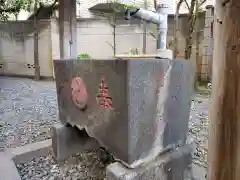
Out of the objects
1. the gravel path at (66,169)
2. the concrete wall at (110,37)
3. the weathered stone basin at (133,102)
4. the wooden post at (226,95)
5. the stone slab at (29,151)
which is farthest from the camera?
the concrete wall at (110,37)

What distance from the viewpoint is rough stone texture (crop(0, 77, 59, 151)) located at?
11.1 ft

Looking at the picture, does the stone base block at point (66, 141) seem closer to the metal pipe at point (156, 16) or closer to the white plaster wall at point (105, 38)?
the metal pipe at point (156, 16)

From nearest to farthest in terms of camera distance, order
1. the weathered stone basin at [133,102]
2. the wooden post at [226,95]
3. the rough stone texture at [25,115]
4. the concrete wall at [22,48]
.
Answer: the wooden post at [226,95], the weathered stone basin at [133,102], the rough stone texture at [25,115], the concrete wall at [22,48]

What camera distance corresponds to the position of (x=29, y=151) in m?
2.73

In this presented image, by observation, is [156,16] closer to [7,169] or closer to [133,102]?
[133,102]

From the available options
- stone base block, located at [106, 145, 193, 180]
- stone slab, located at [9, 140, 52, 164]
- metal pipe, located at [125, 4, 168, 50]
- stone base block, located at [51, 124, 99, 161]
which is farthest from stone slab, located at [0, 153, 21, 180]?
metal pipe, located at [125, 4, 168, 50]

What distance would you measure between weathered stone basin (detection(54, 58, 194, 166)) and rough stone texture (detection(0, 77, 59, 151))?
1.40 metres

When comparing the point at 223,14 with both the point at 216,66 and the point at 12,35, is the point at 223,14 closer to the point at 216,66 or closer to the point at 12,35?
the point at 216,66

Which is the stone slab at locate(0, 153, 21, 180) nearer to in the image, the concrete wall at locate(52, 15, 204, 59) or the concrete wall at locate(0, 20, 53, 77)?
the concrete wall at locate(52, 15, 204, 59)

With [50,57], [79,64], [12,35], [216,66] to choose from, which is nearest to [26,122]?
[79,64]

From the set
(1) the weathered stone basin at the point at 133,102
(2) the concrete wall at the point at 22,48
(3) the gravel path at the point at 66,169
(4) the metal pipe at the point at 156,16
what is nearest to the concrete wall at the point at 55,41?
(2) the concrete wall at the point at 22,48

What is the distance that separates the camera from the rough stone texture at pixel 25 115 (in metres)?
3.37

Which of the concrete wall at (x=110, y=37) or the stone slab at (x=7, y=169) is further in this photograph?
the concrete wall at (x=110, y=37)

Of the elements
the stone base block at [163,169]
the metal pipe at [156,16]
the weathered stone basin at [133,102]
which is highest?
the metal pipe at [156,16]
